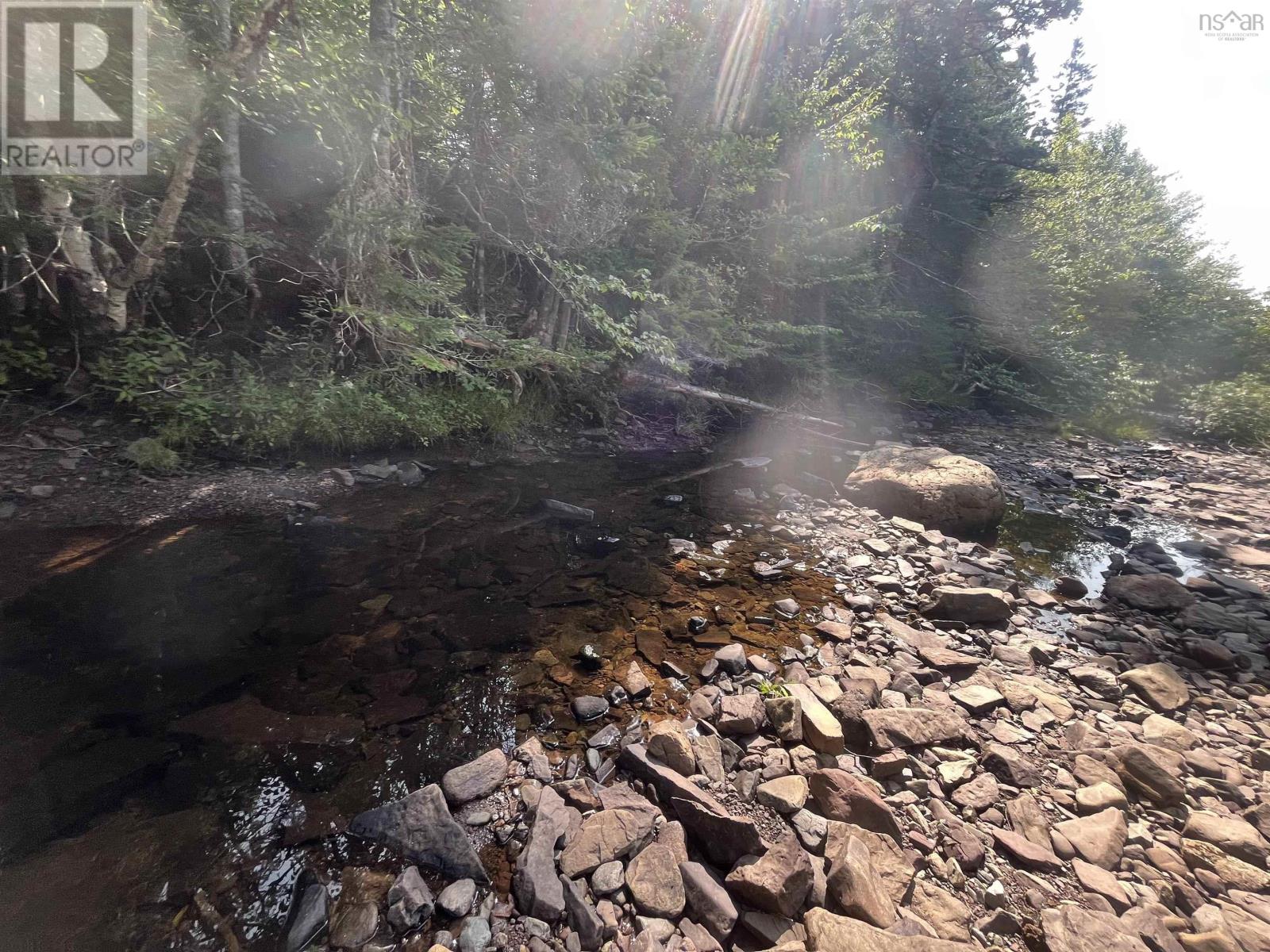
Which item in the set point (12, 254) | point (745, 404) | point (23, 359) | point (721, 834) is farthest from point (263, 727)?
point (745, 404)

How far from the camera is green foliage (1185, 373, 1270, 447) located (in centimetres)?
1398

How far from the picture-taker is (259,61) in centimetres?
549

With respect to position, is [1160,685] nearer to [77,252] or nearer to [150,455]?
[150,455]

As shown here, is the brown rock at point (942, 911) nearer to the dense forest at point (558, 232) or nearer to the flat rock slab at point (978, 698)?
the flat rock slab at point (978, 698)

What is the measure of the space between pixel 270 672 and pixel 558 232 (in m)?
8.32

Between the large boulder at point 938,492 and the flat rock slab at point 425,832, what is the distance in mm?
7019

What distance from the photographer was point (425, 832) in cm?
230

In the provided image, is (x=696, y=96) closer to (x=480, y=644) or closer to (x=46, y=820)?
(x=480, y=644)

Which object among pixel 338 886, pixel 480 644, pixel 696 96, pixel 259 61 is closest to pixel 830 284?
pixel 696 96

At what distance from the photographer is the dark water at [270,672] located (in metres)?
2.18

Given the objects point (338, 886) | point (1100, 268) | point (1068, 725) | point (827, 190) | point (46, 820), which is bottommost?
point (46, 820)

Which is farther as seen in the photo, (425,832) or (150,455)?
(150,455)

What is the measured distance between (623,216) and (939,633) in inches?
350

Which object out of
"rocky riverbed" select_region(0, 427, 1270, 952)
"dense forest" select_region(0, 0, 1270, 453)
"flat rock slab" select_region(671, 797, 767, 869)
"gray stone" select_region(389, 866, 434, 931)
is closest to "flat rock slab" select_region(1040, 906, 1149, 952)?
"rocky riverbed" select_region(0, 427, 1270, 952)
